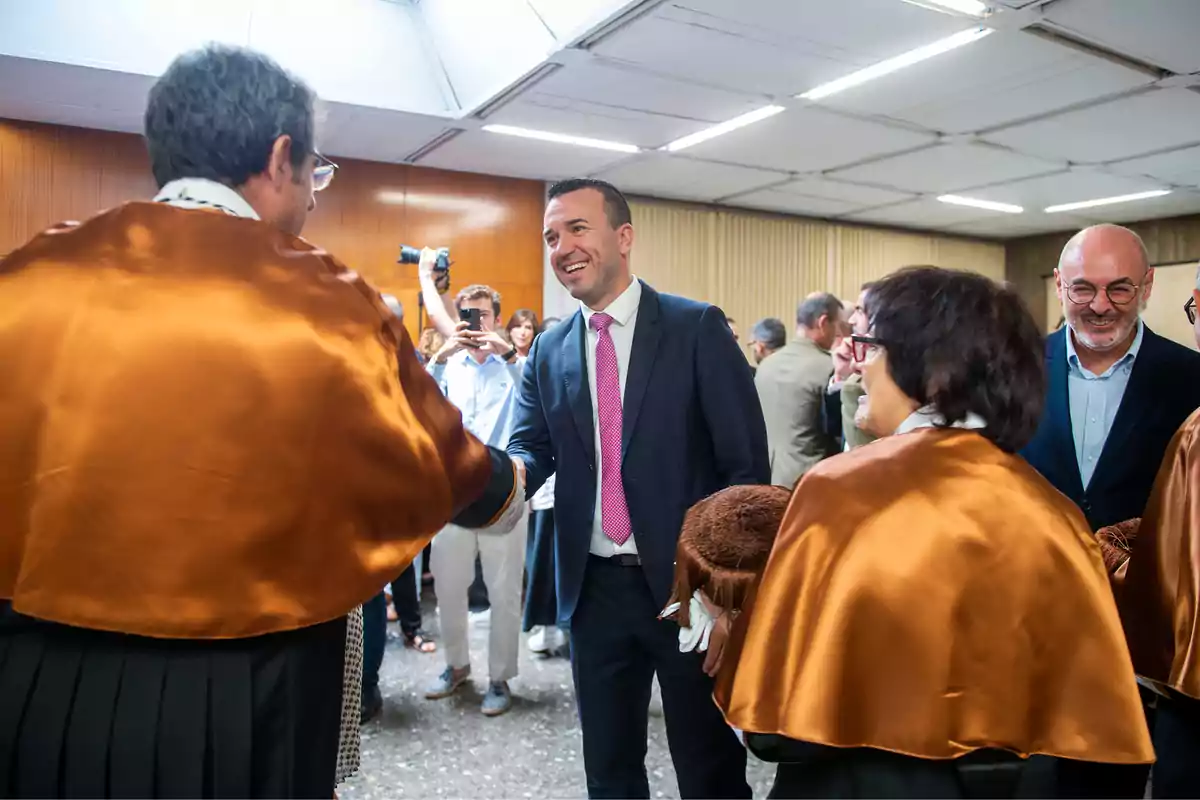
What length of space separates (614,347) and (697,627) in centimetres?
73

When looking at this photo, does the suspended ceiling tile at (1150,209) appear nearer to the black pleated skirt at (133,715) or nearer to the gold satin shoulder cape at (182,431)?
the gold satin shoulder cape at (182,431)

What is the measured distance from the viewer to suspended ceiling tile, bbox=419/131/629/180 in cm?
590

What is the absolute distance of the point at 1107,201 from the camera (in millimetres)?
7754

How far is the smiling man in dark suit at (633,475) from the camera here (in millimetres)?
1741

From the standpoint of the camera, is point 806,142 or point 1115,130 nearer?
point 1115,130

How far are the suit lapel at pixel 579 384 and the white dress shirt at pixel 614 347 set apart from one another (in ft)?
0.03

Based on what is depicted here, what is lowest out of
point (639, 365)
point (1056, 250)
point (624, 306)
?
point (639, 365)

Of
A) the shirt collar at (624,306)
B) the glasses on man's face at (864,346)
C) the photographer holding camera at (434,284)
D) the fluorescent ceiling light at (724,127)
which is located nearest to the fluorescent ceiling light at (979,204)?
the fluorescent ceiling light at (724,127)

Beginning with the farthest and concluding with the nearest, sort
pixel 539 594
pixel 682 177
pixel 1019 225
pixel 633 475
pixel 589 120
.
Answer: pixel 1019 225
pixel 682 177
pixel 589 120
pixel 539 594
pixel 633 475

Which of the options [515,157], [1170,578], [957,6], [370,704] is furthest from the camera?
[515,157]

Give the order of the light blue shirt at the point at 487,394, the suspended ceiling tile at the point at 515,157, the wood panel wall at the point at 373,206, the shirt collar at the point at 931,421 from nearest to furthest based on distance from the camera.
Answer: the shirt collar at the point at 931,421
the light blue shirt at the point at 487,394
the wood panel wall at the point at 373,206
the suspended ceiling tile at the point at 515,157

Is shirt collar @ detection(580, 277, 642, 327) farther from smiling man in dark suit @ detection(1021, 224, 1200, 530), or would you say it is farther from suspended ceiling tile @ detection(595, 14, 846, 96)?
suspended ceiling tile @ detection(595, 14, 846, 96)

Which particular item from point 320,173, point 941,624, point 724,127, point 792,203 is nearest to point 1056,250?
point 792,203

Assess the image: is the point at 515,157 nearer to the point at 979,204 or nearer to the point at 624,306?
the point at 979,204
